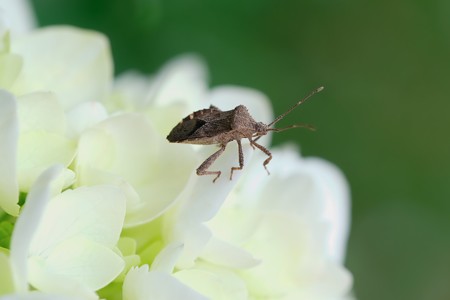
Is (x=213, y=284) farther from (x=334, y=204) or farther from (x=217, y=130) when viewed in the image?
(x=334, y=204)

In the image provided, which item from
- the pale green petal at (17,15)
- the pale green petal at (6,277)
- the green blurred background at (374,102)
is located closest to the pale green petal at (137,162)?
the pale green petal at (6,277)

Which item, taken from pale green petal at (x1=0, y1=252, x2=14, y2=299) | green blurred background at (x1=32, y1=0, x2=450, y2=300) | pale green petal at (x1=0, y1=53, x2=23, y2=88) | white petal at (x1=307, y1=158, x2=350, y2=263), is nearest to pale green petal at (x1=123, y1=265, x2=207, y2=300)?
pale green petal at (x1=0, y1=252, x2=14, y2=299)

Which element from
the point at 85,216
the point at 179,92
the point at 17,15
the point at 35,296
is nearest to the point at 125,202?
the point at 85,216

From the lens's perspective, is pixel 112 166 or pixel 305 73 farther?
pixel 305 73

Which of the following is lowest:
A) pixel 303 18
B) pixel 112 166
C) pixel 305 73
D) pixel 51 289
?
pixel 51 289

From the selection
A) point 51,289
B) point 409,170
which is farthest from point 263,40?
point 51,289

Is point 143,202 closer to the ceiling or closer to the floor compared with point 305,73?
closer to the floor

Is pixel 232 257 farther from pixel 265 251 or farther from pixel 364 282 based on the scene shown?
pixel 364 282

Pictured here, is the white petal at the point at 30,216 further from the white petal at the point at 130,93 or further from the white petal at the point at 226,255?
the white petal at the point at 130,93

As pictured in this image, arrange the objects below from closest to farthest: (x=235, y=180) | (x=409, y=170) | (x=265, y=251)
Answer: (x=235, y=180) → (x=265, y=251) → (x=409, y=170)
